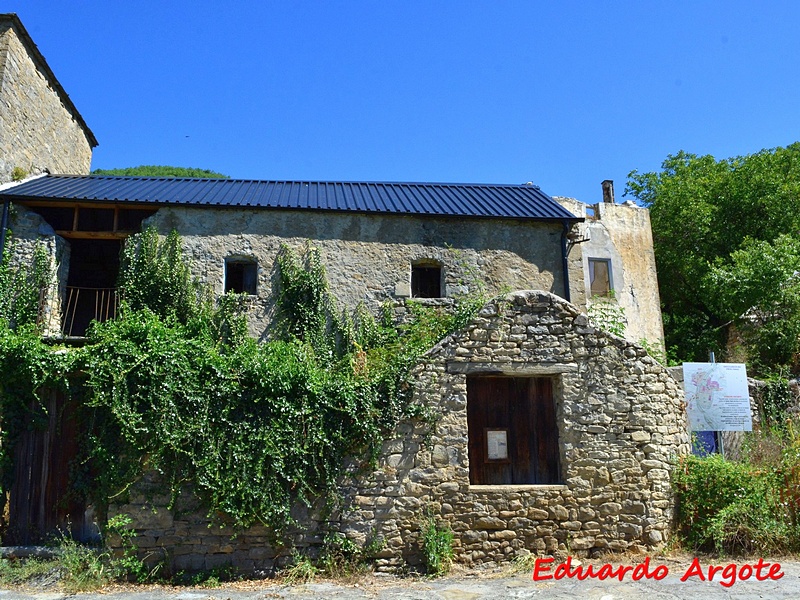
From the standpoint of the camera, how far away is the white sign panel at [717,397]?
9836mm

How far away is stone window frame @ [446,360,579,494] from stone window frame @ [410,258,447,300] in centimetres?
457

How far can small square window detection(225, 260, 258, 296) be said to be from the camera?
42.7ft

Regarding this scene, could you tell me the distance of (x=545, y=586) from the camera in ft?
24.6

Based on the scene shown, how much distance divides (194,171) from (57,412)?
25.8 metres

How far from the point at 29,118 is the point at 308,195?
6.80 metres

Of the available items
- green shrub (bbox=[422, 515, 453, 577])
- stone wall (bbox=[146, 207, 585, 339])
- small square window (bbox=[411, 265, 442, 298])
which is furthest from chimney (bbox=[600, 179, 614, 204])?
green shrub (bbox=[422, 515, 453, 577])

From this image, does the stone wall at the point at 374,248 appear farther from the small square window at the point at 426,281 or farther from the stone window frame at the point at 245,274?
the small square window at the point at 426,281

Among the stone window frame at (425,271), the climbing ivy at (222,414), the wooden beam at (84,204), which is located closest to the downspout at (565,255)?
the stone window frame at (425,271)

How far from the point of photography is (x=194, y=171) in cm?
3259

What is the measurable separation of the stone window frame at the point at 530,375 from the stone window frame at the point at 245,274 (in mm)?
5671

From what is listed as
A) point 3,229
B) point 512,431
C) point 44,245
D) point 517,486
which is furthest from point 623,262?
point 3,229

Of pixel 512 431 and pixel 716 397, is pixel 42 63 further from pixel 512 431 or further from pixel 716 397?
pixel 716 397

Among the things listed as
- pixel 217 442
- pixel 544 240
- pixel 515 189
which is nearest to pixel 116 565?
pixel 217 442

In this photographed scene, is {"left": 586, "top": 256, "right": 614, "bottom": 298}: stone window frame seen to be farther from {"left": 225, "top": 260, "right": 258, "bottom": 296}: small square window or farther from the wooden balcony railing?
the wooden balcony railing
